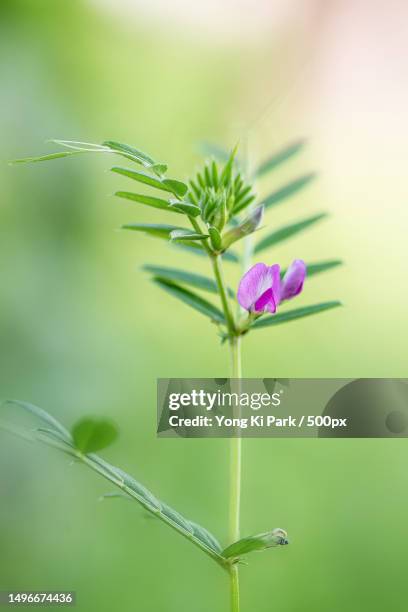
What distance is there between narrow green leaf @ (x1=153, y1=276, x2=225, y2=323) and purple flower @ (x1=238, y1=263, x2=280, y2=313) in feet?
0.33

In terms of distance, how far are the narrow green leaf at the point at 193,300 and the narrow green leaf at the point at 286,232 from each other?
214 millimetres

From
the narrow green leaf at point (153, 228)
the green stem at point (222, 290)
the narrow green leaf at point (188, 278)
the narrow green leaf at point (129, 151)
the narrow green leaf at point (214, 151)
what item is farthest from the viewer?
the narrow green leaf at point (214, 151)

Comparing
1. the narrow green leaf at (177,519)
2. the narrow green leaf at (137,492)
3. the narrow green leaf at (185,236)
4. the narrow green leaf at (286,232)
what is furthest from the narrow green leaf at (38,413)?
the narrow green leaf at (286,232)

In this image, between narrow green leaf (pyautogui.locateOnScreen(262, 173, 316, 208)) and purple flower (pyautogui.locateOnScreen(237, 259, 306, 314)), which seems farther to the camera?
narrow green leaf (pyautogui.locateOnScreen(262, 173, 316, 208))

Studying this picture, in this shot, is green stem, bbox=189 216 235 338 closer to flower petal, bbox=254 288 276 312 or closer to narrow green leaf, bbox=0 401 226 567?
Result: flower petal, bbox=254 288 276 312

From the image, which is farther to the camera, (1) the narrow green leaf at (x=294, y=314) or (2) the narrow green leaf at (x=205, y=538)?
(1) the narrow green leaf at (x=294, y=314)

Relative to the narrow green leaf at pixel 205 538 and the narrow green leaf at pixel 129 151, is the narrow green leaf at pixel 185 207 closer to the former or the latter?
the narrow green leaf at pixel 129 151

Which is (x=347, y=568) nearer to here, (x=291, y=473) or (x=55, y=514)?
(x=291, y=473)

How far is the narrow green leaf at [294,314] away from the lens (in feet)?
3.18

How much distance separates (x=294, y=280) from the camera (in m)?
0.88

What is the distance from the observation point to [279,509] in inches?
→ 87.4

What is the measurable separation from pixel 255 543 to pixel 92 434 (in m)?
0.21

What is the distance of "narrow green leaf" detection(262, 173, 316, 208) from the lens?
50.9 inches

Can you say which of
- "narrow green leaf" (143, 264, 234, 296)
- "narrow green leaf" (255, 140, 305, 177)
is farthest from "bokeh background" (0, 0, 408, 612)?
"narrow green leaf" (143, 264, 234, 296)
